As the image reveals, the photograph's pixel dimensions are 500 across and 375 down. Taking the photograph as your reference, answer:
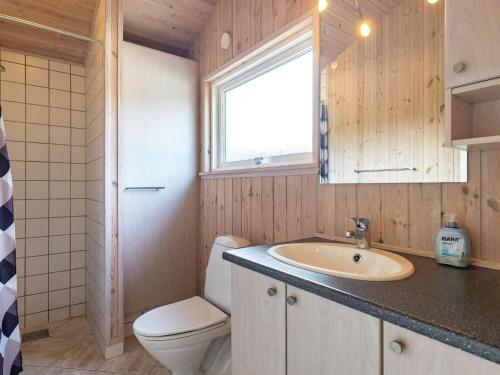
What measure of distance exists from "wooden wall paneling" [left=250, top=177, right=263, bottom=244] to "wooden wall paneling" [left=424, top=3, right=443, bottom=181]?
0.96 metres

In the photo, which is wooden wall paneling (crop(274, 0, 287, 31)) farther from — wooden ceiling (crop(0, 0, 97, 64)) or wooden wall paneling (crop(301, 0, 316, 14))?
wooden ceiling (crop(0, 0, 97, 64))

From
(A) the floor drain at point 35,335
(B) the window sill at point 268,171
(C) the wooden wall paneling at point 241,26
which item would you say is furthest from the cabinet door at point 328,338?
(A) the floor drain at point 35,335

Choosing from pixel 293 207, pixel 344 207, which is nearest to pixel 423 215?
pixel 344 207

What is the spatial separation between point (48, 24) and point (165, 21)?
85 centimetres

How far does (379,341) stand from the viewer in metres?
0.69

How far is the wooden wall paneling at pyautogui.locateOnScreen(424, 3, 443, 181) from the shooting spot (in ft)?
3.47

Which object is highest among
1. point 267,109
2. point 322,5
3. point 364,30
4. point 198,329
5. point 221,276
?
point 322,5

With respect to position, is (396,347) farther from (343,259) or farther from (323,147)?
(323,147)

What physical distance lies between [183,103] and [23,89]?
1201mm

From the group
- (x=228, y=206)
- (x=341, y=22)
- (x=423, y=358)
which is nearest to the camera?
(x=423, y=358)

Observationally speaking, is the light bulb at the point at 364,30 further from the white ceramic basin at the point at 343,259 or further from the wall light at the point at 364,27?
the white ceramic basin at the point at 343,259

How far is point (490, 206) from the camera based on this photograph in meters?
0.94

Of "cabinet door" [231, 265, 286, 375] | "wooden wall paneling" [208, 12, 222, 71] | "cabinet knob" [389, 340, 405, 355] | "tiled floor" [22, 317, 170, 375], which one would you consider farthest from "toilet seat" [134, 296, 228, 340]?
"wooden wall paneling" [208, 12, 222, 71]

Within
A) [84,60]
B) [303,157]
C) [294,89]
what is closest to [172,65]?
[84,60]
